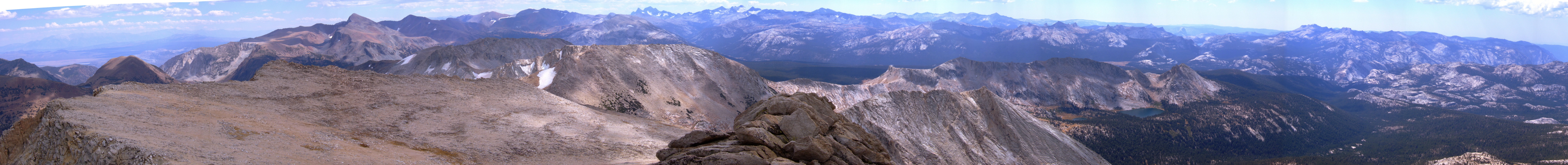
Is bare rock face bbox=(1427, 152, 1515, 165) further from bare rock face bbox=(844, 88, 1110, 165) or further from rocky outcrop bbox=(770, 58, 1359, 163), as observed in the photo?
bare rock face bbox=(844, 88, 1110, 165)

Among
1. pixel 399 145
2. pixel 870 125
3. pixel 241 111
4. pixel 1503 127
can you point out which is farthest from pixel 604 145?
pixel 1503 127

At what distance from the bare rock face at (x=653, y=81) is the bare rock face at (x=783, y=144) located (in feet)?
129

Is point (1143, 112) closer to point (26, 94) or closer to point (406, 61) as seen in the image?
point (406, 61)

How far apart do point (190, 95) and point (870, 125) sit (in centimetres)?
5815

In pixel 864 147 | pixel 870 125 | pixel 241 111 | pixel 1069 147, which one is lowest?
pixel 1069 147

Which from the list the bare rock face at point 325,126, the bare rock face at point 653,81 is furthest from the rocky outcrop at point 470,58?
the bare rock face at point 325,126

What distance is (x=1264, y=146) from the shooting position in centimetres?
13762

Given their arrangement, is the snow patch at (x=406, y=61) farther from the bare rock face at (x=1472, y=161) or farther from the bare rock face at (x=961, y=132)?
the bare rock face at (x=1472, y=161)

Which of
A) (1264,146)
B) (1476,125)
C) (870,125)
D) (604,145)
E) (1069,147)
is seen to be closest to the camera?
(604,145)

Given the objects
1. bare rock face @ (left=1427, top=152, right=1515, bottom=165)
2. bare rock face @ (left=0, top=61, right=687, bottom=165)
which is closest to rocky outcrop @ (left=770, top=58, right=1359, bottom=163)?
bare rock face @ (left=1427, top=152, right=1515, bottom=165)

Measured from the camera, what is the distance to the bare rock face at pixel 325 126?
29266mm

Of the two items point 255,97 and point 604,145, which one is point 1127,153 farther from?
point 255,97

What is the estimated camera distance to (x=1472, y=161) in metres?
105

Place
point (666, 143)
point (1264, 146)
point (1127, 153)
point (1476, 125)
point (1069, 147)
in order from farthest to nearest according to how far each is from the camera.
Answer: point (1476, 125)
point (1264, 146)
point (1127, 153)
point (1069, 147)
point (666, 143)
